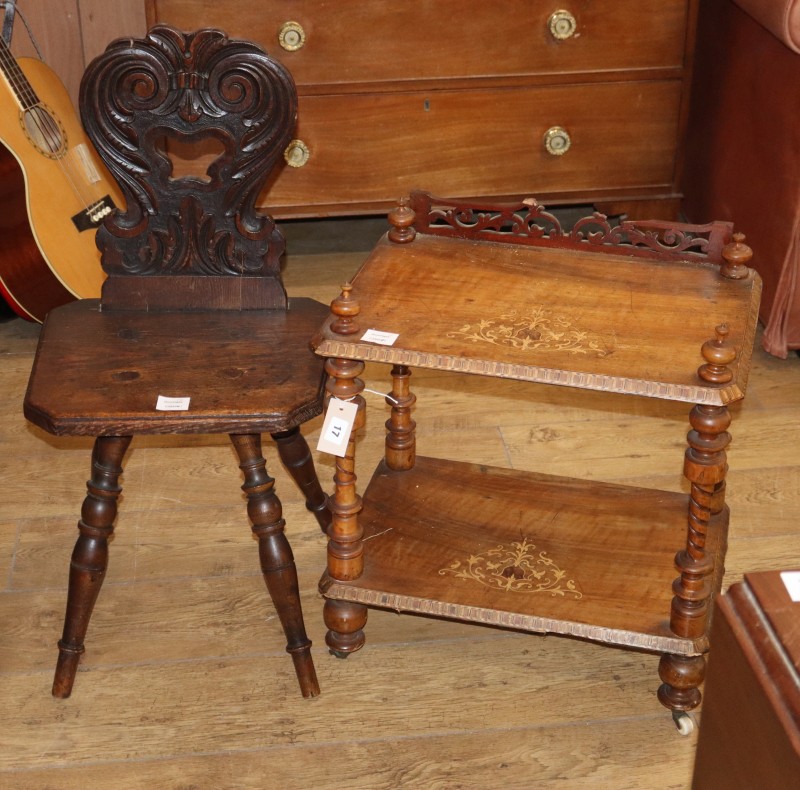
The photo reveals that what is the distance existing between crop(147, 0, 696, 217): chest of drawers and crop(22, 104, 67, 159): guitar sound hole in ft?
1.15

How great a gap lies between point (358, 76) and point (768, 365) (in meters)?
1.19

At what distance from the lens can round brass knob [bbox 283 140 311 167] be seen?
294 centimetres

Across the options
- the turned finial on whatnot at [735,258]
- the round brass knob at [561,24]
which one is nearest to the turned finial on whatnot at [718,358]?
the turned finial on whatnot at [735,258]

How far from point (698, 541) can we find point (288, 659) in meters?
0.72

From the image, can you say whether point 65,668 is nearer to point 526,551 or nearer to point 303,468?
point 303,468

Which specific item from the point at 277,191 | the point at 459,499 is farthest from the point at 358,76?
the point at 459,499

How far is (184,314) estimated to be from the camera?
1.99 meters

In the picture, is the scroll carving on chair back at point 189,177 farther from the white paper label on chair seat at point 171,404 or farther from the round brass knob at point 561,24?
the round brass knob at point 561,24

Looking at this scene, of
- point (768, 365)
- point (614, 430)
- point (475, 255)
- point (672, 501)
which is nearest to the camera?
point (475, 255)

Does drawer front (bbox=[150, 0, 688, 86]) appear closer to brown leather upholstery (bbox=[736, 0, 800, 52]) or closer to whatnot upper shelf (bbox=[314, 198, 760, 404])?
brown leather upholstery (bbox=[736, 0, 800, 52])

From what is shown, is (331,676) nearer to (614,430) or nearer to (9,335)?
(614,430)

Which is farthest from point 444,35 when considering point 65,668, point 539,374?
point 65,668

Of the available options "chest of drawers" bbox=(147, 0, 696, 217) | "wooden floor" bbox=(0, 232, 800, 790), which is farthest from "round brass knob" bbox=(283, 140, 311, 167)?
"wooden floor" bbox=(0, 232, 800, 790)

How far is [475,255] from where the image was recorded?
197 cm
